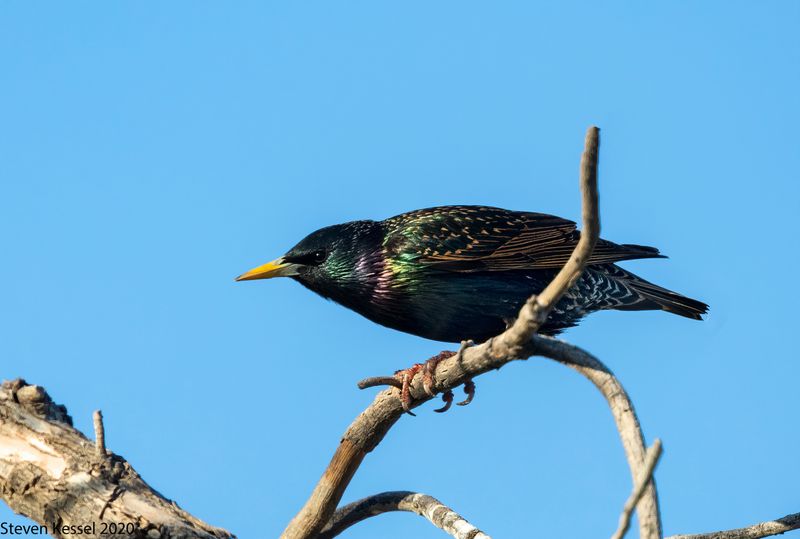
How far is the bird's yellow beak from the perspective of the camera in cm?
737

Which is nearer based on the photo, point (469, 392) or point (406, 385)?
point (406, 385)

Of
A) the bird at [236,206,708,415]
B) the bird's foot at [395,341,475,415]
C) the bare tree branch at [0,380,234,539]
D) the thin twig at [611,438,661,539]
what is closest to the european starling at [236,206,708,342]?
the bird at [236,206,708,415]

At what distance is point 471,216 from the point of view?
25.3 ft

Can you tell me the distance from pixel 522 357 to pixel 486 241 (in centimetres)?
267

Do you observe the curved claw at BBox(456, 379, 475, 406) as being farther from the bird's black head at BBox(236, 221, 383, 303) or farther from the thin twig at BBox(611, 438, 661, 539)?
the thin twig at BBox(611, 438, 661, 539)

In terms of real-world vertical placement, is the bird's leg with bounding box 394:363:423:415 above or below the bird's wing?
below

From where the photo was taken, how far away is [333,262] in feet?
24.3

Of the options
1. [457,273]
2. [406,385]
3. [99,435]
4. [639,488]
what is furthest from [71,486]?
[639,488]

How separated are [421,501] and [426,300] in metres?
1.39

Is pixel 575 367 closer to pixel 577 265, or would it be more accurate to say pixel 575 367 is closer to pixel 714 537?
pixel 577 265

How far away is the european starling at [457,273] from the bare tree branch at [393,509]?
47.0 inches

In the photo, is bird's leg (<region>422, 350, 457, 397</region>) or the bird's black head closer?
bird's leg (<region>422, 350, 457, 397</region>)

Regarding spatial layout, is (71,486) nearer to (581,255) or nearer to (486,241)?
(581,255)

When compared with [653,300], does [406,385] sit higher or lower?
lower
